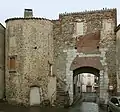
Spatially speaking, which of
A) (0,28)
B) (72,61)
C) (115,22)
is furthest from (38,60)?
(115,22)

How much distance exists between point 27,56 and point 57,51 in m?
3.11

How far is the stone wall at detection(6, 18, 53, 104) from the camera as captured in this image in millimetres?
26125

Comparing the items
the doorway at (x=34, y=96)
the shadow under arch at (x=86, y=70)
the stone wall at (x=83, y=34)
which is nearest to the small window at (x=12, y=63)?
the doorway at (x=34, y=96)

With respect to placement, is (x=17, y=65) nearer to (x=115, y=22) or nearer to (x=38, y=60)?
(x=38, y=60)

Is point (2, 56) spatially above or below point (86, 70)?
above

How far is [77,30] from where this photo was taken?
89.7 ft

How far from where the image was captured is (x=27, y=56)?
26.4 meters

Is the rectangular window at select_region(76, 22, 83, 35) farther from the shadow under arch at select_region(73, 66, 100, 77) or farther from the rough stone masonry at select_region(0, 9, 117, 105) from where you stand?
the shadow under arch at select_region(73, 66, 100, 77)

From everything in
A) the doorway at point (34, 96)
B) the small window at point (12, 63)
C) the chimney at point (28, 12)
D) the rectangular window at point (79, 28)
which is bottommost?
the doorway at point (34, 96)

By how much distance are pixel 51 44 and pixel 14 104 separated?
679 centimetres

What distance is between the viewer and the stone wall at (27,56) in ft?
85.7

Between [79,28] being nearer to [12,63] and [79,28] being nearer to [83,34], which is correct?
[83,34]

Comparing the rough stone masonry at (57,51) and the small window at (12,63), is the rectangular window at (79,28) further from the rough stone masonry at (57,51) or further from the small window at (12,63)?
the small window at (12,63)

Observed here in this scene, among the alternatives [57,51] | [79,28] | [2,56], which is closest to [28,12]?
[2,56]
